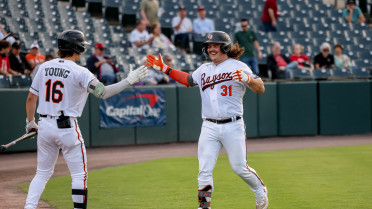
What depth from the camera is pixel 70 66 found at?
240 inches

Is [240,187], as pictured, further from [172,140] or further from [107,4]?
[107,4]

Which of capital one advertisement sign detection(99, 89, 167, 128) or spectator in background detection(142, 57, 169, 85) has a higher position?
spectator in background detection(142, 57, 169, 85)

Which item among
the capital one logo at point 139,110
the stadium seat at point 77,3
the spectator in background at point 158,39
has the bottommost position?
the capital one logo at point 139,110

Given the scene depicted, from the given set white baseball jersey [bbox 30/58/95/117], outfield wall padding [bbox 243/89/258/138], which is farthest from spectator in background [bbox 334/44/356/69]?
white baseball jersey [bbox 30/58/95/117]

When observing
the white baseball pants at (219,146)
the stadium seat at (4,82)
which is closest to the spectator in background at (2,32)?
the stadium seat at (4,82)

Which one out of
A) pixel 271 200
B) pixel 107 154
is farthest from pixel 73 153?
pixel 107 154

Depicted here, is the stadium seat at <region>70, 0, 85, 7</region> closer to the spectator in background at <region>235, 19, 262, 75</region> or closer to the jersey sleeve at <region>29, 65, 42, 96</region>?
the spectator in background at <region>235, 19, 262, 75</region>

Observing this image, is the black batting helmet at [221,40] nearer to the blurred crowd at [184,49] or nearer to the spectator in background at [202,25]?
the blurred crowd at [184,49]

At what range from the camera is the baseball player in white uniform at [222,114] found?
21.4 feet

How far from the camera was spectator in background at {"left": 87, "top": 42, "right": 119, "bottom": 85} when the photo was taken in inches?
533

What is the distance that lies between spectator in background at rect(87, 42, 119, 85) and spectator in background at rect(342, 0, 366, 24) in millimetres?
9548

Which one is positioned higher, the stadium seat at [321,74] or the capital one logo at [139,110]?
the stadium seat at [321,74]

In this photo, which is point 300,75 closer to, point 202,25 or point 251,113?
point 251,113

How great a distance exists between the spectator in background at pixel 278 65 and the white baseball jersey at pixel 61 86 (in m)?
10.5
